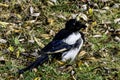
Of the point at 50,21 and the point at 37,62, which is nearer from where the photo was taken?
the point at 37,62

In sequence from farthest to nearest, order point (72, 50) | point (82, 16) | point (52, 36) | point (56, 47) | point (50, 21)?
point (82, 16)
point (50, 21)
point (52, 36)
point (72, 50)
point (56, 47)

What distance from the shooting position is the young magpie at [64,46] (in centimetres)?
800

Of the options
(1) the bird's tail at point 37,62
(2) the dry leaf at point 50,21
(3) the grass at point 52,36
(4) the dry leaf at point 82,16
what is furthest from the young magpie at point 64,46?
(4) the dry leaf at point 82,16

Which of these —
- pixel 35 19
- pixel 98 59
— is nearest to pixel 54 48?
pixel 98 59

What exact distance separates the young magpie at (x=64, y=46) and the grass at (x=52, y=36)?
141 mm

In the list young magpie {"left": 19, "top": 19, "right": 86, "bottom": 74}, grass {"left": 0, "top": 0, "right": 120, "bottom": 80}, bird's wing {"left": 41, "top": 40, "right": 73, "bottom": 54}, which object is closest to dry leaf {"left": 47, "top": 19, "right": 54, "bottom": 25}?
grass {"left": 0, "top": 0, "right": 120, "bottom": 80}

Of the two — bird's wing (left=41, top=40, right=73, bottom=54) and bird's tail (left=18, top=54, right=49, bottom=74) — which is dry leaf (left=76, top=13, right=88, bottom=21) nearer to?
bird's wing (left=41, top=40, right=73, bottom=54)

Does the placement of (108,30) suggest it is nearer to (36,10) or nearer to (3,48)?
(36,10)

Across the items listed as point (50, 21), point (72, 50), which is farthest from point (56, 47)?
point (50, 21)

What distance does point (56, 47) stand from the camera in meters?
8.02

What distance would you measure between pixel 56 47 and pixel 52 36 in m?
1.20

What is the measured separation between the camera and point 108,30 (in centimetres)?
962

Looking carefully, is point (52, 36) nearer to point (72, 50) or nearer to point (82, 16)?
point (72, 50)

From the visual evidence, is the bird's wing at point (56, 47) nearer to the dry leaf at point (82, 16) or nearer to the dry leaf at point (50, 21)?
the dry leaf at point (50, 21)
